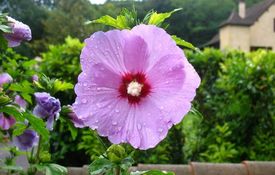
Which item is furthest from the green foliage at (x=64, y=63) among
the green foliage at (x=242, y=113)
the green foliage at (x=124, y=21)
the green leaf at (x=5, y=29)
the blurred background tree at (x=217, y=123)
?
the green foliage at (x=124, y=21)

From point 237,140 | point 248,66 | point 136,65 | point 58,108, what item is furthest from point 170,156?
point 136,65

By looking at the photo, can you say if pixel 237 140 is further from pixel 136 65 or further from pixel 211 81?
pixel 136 65

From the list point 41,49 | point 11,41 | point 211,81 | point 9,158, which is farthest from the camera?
point 41,49

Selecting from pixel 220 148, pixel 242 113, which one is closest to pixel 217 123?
pixel 242 113

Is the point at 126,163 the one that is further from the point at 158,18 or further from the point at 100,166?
the point at 158,18

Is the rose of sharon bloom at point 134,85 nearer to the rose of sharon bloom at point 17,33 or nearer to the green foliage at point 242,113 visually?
the rose of sharon bloom at point 17,33

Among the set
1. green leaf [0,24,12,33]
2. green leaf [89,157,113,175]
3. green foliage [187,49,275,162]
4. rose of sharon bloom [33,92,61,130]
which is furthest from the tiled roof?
green leaf [89,157,113,175]
